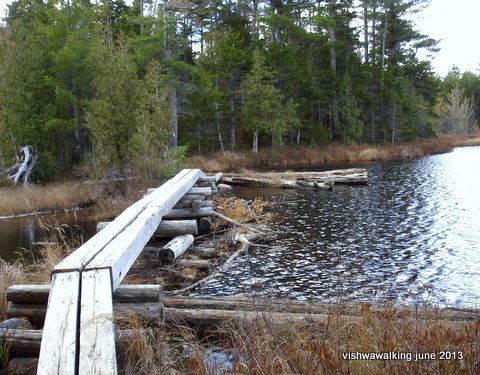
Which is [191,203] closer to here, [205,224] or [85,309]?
[205,224]

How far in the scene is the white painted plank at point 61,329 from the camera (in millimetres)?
3322

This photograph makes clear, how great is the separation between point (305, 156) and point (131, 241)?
31765mm

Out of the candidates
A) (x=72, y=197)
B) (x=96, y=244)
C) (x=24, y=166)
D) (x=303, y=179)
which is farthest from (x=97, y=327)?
(x=24, y=166)

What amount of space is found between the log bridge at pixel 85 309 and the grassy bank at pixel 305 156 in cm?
2572

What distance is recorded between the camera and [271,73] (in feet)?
119

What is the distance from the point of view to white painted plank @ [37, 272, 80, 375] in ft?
10.9

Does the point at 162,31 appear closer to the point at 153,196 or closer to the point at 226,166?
the point at 226,166

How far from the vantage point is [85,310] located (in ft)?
13.0

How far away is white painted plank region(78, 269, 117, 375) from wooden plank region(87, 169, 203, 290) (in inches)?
10.9

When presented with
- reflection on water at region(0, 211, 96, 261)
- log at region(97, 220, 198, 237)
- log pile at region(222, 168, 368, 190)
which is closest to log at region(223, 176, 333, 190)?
log pile at region(222, 168, 368, 190)

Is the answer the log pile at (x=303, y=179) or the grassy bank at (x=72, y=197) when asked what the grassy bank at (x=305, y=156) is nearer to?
the log pile at (x=303, y=179)

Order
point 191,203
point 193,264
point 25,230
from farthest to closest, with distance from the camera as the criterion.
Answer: point 25,230
point 191,203
point 193,264

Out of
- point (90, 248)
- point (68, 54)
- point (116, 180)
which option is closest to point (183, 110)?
point (68, 54)

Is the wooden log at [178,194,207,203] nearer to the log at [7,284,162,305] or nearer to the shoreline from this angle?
the shoreline
